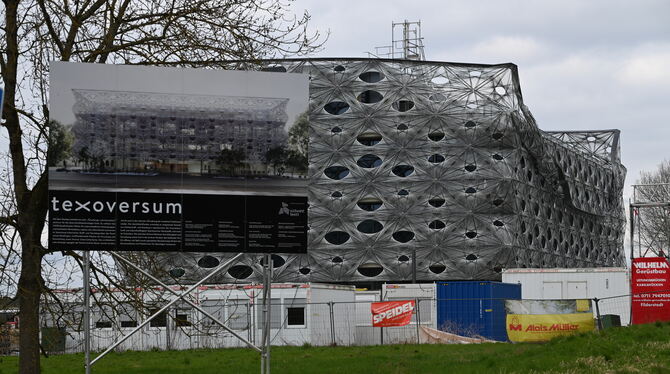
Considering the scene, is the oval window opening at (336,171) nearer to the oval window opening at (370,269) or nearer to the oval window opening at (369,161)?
the oval window opening at (369,161)

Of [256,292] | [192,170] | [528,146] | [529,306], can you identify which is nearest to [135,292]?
[192,170]

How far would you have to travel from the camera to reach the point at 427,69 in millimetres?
62219

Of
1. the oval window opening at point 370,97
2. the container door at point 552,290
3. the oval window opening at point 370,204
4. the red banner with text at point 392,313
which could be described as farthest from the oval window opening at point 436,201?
the red banner with text at point 392,313

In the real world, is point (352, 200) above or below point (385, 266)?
above

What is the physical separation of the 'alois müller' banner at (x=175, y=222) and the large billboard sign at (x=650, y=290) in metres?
15.8

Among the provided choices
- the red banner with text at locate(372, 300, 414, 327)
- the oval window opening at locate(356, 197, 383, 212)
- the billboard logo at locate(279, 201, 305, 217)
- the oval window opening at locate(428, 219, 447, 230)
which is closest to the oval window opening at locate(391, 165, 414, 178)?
the oval window opening at locate(356, 197, 383, 212)

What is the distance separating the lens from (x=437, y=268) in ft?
201

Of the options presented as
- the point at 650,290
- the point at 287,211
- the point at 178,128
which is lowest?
the point at 650,290

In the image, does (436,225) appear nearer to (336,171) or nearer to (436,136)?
(436,136)

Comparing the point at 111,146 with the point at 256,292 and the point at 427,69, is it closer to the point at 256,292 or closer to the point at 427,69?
the point at 256,292

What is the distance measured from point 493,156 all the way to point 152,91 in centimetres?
5016

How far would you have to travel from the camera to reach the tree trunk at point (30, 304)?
1358 centimetres

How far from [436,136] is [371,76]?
5723 mm

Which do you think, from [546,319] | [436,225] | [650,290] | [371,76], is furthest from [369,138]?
[546,319]
